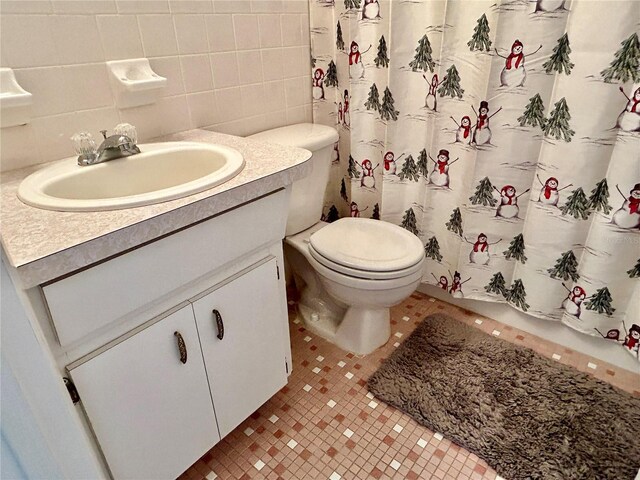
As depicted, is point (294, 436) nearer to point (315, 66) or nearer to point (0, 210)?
point (0, 210)

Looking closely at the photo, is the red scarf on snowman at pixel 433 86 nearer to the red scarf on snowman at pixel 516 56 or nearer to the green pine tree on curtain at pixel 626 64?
the red scarf on snowman at pixel 516 56

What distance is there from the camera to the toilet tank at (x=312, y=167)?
1.46 m

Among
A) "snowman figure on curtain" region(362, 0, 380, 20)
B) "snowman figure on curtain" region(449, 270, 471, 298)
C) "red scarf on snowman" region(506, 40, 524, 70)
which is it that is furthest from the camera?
"snowman figure on curtain" region(449, 270, 471, 298)

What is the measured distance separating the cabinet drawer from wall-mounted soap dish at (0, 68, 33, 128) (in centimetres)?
48

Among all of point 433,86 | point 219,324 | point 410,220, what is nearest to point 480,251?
point 410,220

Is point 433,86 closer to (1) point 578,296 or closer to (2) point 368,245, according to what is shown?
(2) point 368,245

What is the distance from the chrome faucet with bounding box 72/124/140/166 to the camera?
100cm

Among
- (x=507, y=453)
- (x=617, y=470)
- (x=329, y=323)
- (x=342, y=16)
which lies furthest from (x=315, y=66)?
(x=617, y=470)

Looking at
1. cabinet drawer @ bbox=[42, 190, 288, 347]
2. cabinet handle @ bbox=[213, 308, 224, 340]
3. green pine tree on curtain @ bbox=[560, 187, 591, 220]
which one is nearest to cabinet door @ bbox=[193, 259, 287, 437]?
cabinet handle @ bbox=[213, 308, 224, 340]

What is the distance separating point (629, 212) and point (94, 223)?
4.64ft

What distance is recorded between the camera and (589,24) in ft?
3.71

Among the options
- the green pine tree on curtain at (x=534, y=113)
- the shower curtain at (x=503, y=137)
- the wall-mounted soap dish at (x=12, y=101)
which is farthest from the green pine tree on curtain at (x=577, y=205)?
the wall-mounted soap dish at (x=12, y=101)

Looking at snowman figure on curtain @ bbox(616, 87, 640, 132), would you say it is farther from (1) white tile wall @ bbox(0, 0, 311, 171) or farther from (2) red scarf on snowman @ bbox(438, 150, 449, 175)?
(1) white tile wall @ bbox(0, 0, 311, 171)

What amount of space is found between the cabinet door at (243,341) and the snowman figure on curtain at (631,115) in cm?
105
